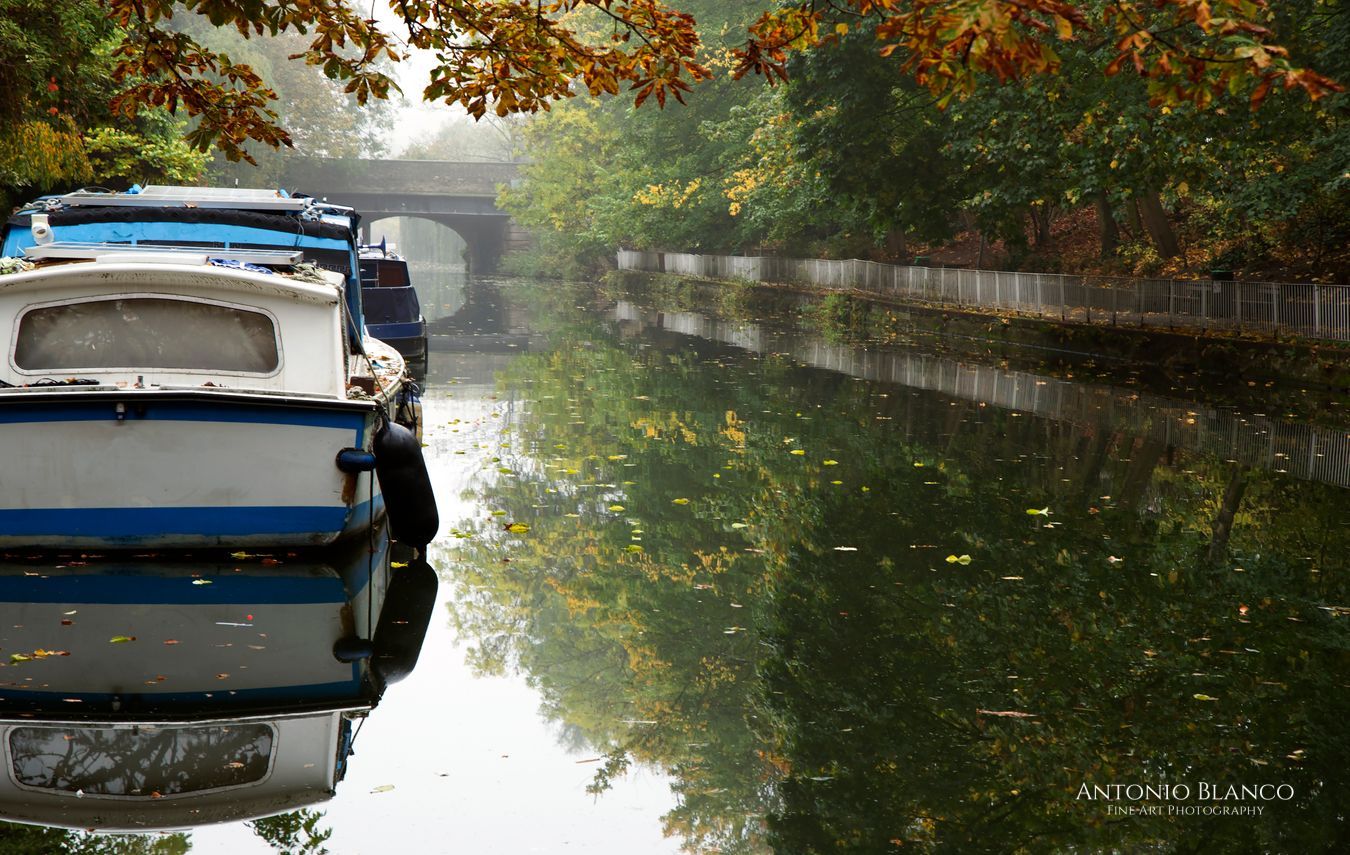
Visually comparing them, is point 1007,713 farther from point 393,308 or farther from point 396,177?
point 396,177

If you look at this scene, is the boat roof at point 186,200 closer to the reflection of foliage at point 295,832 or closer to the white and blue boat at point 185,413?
the white and blue boat at point 185,413

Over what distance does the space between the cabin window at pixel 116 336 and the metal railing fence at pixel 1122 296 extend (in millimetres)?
16385

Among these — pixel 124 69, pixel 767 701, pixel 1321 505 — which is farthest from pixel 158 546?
pixel 1321 505

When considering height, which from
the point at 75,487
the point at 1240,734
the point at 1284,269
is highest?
the point at 1284,269

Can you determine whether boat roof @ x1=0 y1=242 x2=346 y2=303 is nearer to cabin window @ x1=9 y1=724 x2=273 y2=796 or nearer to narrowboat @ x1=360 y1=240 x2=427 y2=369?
cabin window @ x1=9 y1=724 x2=273 y2=796

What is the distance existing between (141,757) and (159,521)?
→ 3.31 metres

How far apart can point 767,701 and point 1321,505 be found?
21.7 ft

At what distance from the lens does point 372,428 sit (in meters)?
8.88

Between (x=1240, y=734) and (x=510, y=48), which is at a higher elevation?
(x=510, y=48)

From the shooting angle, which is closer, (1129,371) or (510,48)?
(510,48)

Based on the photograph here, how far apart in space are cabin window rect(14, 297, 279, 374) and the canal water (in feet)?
7.49

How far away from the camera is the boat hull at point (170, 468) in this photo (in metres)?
8.09

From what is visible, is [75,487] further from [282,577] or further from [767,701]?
[767,701]

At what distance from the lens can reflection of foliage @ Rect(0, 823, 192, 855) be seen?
4.52m
